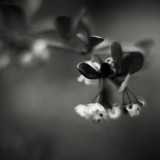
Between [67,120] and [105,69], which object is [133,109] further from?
[67,120]

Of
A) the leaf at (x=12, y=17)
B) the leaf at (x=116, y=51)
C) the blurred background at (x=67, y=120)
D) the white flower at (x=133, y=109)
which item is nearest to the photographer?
the leaf at (x=116, y=51)

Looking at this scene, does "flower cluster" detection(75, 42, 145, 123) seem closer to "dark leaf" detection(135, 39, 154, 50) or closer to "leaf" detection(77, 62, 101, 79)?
"leaf" detection(77, 62, 101, 79)

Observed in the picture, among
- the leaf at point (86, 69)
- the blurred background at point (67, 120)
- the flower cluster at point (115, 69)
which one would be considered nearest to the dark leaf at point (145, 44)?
the flower cluster at point (115, 69)

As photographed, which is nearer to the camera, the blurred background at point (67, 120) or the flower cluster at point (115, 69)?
the flower cluster at point (115, 69)

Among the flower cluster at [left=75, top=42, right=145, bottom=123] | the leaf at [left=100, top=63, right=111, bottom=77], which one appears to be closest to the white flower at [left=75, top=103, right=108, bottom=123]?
the flower cluster at [left=75, top=42, right=145, bottom=123]

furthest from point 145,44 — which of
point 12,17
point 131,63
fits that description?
point 12,17

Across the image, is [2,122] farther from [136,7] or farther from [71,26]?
[136,7]

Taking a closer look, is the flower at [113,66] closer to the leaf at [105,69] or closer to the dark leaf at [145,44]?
the leaf at [105,69]
